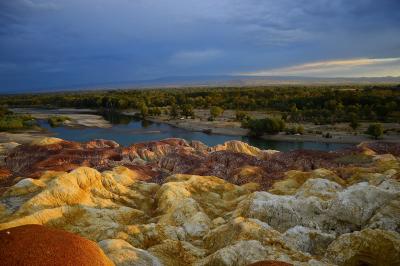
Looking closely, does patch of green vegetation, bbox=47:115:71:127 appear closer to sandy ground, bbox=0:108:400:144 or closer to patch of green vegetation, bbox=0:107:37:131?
sandy ground, bbox=0:108:400:144

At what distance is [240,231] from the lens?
1889 cm

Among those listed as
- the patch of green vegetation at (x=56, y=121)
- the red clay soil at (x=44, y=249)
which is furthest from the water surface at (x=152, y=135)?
the red clay soil at (x=44, y=249)

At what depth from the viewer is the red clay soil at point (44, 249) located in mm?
10609

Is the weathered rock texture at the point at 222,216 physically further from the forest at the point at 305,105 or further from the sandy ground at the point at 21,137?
the forest at the point at 305,105

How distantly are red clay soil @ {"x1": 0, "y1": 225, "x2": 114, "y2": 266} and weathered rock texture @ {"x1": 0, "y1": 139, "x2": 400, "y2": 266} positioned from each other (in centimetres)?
390

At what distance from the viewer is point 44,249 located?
11.0 m

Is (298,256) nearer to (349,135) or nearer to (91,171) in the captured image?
(91,171)

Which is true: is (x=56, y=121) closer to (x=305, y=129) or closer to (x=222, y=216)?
(x=305, y=129)

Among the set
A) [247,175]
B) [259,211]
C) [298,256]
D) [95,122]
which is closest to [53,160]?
[247,175]

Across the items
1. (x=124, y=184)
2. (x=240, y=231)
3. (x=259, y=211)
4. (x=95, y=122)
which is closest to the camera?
(x=240, y=231)

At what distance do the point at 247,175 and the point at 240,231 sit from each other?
18.4 metres

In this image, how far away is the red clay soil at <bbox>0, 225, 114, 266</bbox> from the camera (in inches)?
418

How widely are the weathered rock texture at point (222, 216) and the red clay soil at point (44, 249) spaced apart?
390 cm

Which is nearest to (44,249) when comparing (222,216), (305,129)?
(222,216)
